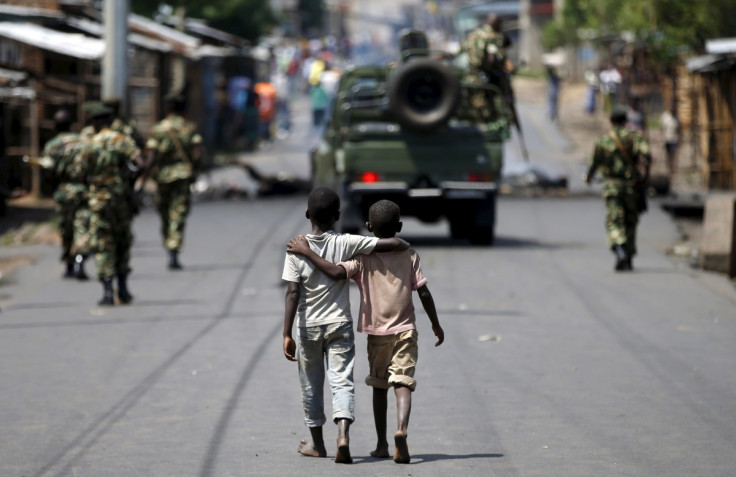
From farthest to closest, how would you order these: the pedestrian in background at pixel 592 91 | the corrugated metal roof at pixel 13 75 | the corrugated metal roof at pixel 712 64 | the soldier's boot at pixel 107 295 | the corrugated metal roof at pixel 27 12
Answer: the pedestrian in background at pixel 592 91
the corrugated metal roof at pixel 712 64
the corrugated metal roof at pixel 27 12
the corrugated metal roof at pixel 13 75
the soldier's boot at pixel 107 295

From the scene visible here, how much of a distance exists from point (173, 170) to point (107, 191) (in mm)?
3078

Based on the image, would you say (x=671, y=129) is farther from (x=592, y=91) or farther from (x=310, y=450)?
(x=310, y=450)

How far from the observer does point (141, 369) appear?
9.50m

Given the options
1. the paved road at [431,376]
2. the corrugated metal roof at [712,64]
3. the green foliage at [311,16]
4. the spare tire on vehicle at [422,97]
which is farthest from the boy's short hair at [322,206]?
the green foliage at [311,16]

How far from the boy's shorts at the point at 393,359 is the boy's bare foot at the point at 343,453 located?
0.99 ft

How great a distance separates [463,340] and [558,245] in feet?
26.9

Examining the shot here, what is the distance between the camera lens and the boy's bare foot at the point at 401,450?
649 centimetres

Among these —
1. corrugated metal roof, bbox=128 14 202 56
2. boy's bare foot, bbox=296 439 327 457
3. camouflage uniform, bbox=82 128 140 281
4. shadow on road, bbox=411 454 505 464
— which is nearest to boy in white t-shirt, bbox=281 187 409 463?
boy's bare foot, bbox=296 439 327 457

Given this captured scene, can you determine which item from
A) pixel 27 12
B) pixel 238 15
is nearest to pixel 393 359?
pixel 27 12

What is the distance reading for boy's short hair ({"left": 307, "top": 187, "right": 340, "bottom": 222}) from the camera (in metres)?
6.62

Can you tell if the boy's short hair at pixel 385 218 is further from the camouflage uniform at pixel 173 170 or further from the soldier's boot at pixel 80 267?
the camouflage uniform at pixel 173 170

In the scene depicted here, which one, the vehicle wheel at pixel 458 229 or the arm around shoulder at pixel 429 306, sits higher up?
the arm around shoulder at pixel 429 306

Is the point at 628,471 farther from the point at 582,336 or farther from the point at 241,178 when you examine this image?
the point at 241,178

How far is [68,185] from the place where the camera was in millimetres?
14758
